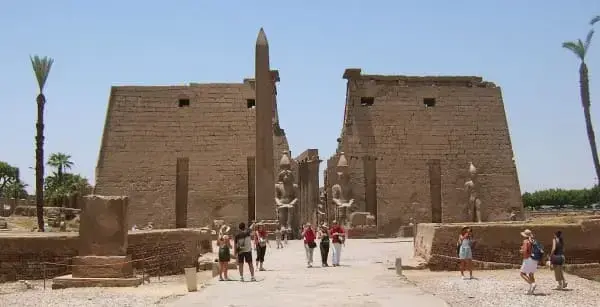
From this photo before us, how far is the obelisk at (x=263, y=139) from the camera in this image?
2303cm

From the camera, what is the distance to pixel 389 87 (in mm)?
29984

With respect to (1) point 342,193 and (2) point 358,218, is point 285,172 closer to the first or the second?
(1) point 342,193

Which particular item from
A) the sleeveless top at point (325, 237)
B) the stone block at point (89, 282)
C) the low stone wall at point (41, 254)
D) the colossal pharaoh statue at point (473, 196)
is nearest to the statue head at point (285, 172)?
the colossal pharaoh statue at point (473, 196)

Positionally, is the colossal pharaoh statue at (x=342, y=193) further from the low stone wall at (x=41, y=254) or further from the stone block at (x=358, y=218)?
the low stone wall at (x=41, y=254)

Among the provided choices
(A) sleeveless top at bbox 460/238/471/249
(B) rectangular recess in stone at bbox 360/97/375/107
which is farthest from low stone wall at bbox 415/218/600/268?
(B) rectangular recess in stone at bbox 360/97/375/107

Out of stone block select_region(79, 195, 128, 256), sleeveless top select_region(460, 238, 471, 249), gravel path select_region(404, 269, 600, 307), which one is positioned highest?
stone block select_region(79, 195, 128, 256)

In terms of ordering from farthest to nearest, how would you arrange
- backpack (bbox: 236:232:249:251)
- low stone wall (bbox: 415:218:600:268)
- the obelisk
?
1. the obelisk
2. low stone wall (bbox: 415:218:600:268)
3. backpack (bbox: 236:232:249:251)

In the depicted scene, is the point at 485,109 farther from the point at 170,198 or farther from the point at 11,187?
the point at 11,187

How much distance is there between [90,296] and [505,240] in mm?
8795

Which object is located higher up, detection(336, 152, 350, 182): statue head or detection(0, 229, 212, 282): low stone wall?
detection(336, 152, 350, 182): statue head

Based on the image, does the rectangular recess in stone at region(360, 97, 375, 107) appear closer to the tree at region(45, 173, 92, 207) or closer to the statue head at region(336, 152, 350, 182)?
the statue head at region(336, 152, 350, 182)

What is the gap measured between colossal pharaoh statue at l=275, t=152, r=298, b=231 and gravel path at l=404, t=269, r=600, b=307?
12073mm

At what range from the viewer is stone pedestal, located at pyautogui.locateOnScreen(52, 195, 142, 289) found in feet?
38.7

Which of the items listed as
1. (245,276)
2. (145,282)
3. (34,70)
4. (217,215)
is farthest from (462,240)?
(34,70)
